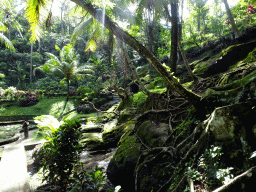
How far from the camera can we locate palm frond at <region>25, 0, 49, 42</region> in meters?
3.95

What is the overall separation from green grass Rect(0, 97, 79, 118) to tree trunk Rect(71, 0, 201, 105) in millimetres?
11947

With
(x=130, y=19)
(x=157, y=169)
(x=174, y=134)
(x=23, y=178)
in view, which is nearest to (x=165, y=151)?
(x=157, y=169)

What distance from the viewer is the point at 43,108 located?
15367 millimetres

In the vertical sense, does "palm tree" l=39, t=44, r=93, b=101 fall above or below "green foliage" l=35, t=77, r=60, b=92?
above

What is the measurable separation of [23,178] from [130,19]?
10229 mm

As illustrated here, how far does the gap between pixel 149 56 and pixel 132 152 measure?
7.90 ft

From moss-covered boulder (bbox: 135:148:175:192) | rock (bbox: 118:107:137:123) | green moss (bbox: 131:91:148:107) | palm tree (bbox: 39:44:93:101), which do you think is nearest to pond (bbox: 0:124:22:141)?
rock (bbox: 118:107:137:123)

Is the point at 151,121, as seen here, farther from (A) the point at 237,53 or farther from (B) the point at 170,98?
(A) the point at 237,53

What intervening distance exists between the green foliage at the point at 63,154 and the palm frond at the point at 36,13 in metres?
2.96

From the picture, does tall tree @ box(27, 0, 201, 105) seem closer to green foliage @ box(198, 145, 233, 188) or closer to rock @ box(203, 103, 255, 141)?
rock @ box(203, 103, 255, 141)

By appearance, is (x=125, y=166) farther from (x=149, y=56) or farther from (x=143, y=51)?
(x=143, y=51)

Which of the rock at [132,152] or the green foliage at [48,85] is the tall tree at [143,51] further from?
the green foliage at [48,85]

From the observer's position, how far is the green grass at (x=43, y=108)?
14.4 metres

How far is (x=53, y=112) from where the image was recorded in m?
14.8
